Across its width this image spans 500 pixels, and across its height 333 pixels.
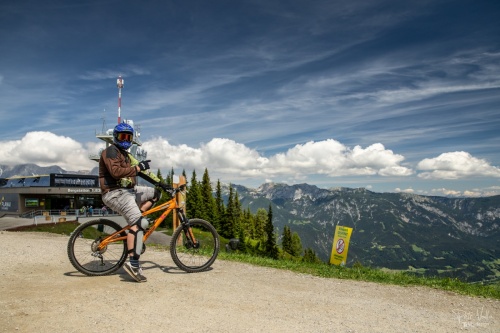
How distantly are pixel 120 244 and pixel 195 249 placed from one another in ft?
6.29

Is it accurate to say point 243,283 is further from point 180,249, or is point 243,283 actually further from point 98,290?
point 98,290

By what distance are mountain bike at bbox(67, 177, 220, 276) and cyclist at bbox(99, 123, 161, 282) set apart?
1.00 ft

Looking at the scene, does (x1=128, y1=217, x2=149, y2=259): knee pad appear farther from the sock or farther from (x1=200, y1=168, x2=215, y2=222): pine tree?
(x1=200, y1=168, x2=215, y2=222): pine tree

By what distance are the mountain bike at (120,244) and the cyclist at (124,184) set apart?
31cm

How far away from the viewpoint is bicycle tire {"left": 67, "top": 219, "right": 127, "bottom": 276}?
8.08 meters

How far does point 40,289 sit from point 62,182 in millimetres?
81331

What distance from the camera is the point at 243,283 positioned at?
313 inches

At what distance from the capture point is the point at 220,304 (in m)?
6.18

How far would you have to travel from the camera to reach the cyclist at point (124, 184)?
25.0ft

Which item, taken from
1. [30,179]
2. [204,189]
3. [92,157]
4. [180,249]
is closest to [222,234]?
[204,189]

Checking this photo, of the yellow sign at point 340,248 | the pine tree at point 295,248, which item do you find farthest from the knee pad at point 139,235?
the pine tree at point 295,248

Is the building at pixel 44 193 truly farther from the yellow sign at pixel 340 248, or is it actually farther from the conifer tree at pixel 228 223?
the yellow sign at pixel 340 248

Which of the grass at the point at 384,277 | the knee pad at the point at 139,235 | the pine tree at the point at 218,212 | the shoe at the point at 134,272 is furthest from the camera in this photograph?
the pine tree at the point at 218,212

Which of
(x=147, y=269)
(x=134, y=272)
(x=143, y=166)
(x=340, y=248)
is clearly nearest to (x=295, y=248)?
(x=340, y=248)
